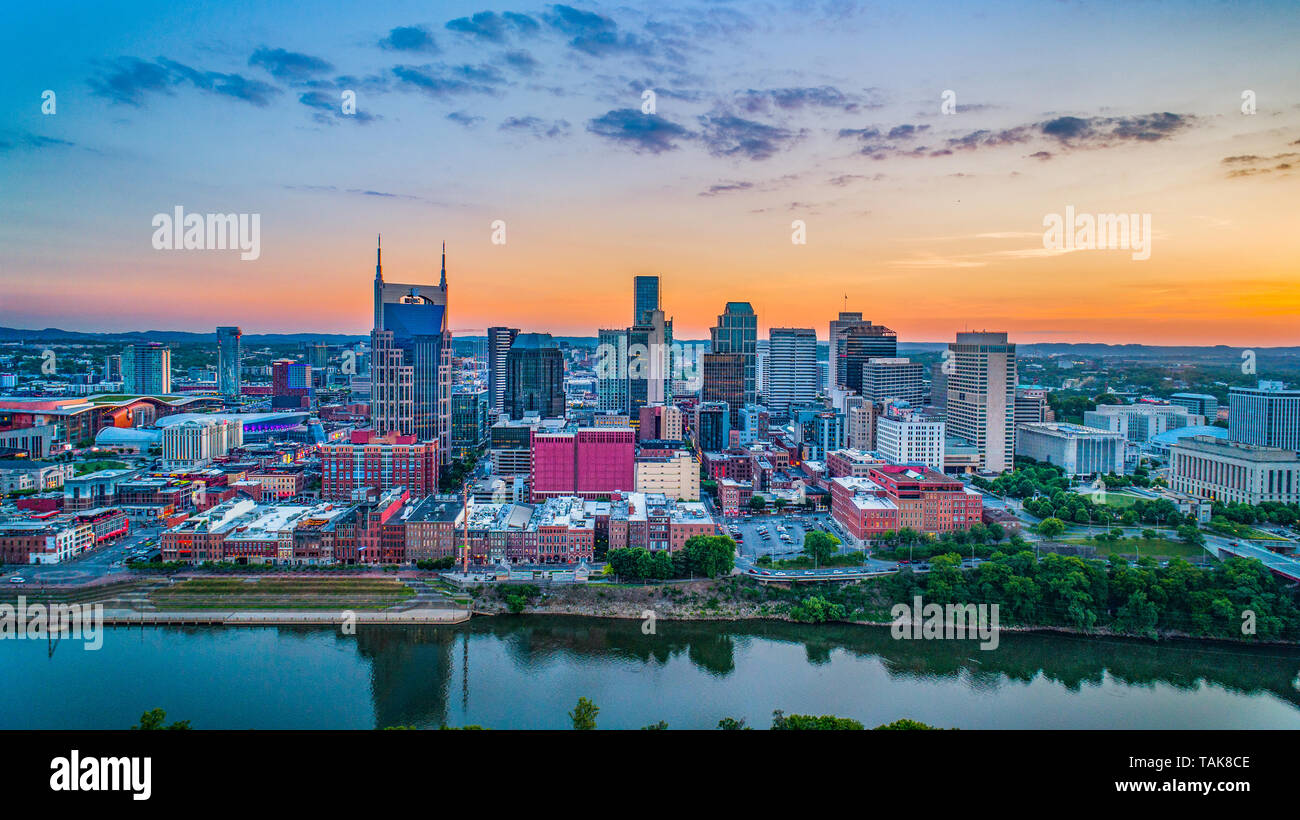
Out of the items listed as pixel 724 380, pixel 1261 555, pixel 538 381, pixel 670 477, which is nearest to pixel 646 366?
pixel 724 380

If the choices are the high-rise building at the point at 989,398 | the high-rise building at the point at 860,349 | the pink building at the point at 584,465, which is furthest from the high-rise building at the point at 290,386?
the high-rise building at the point at 989,398

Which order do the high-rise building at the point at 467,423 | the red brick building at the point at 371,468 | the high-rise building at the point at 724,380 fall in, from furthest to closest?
the high-rise building at the point at 724,380 → the high-rise building at the point at 467,423 → the red brick building at the point at 371,468

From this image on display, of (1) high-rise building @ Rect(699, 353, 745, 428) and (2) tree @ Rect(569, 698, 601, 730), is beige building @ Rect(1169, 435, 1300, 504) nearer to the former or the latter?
(1) high-rise building @ Rect(699, 353, 745, 428)

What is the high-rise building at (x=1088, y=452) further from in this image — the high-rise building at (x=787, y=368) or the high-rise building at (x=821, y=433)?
the high-rise building at (x=787, y=368)

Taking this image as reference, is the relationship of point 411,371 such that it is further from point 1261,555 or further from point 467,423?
point 1261,555

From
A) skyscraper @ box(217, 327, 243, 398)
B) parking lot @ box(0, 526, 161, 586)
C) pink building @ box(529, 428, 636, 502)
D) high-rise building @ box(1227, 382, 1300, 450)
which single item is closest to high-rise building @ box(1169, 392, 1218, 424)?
high-rise building @ box(1227, 382, 1300, 450)
